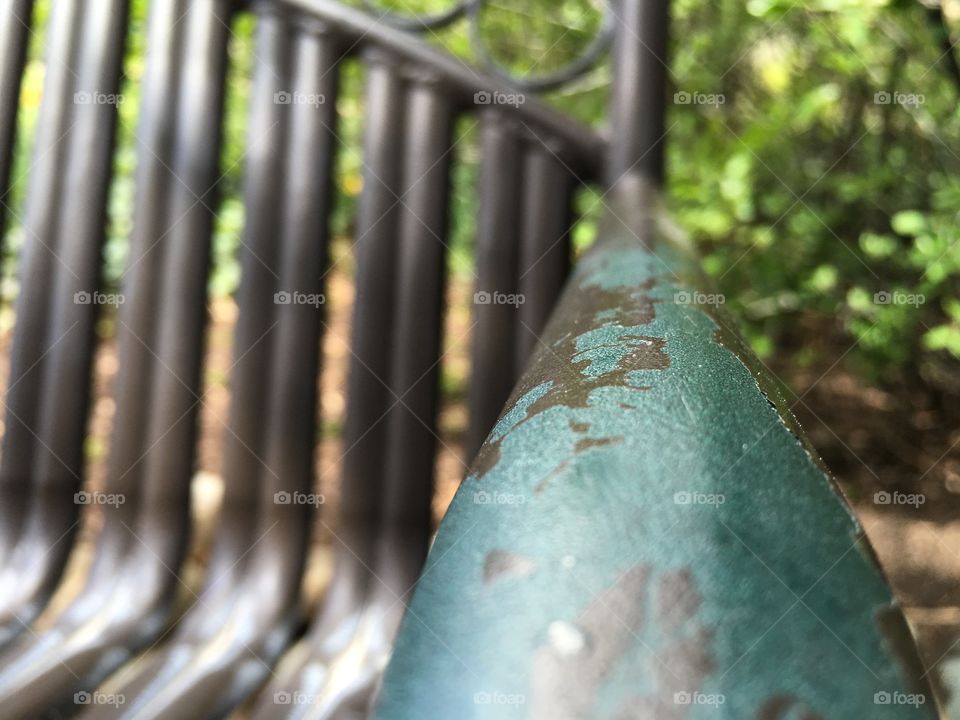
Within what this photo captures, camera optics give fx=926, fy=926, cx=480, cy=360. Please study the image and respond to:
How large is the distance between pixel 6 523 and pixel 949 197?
166cm

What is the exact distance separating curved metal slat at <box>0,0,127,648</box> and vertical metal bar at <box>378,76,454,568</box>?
0.95 ft

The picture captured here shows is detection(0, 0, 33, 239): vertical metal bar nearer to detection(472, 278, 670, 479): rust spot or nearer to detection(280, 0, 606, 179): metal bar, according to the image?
detection(280, 0, 606, 179): metal bar

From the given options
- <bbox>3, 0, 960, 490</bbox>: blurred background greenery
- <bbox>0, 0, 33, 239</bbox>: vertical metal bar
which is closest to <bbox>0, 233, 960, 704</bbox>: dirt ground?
<bbox>3, 0, 960, 490</bbox>: blurred background greenery

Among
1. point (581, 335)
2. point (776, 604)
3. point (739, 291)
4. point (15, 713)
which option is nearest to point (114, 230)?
point (739, 291)

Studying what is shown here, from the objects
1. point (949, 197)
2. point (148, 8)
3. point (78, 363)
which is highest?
point (148, 8)

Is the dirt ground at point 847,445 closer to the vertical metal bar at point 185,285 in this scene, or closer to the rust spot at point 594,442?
the vertical metal bar at point 185,285

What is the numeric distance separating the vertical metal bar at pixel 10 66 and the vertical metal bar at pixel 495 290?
1.44ft

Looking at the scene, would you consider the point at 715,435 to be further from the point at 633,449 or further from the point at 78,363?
the point at 78,363

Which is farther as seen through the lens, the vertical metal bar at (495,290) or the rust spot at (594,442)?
the vertical metal bar at (495,290)

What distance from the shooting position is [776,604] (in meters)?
0.31

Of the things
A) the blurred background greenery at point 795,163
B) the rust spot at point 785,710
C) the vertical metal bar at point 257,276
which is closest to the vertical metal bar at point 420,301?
the vertical metal bar at point 257,276

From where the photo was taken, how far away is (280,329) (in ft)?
2.95

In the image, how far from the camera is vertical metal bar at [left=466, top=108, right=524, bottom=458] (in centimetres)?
95

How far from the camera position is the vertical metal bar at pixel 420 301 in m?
0.91
